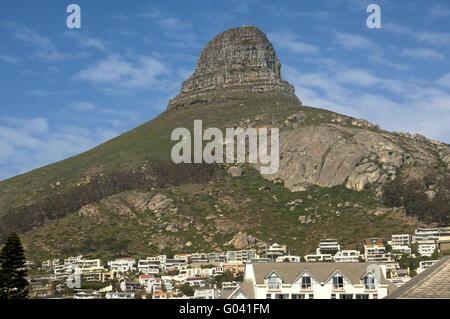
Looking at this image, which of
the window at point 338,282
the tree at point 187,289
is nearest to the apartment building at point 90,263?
the tree at point 187,289

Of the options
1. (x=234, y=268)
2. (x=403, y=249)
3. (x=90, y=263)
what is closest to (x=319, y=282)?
(x=234, y=268)

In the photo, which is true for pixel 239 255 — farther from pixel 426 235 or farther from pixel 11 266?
pixel 11 266

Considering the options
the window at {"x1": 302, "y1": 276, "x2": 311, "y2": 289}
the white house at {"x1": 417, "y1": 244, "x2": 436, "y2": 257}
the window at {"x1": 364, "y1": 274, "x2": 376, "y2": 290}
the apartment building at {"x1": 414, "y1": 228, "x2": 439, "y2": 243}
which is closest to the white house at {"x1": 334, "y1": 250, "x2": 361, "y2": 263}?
the white house at {"x1": 417, "y1": 244, "x2": 436, "y2": 257}

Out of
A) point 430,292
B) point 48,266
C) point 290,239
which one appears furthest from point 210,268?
point 430,292

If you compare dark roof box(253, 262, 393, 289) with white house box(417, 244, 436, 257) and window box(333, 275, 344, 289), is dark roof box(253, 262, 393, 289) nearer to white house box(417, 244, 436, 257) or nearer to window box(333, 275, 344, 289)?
window box(333, 275, 344, 289)

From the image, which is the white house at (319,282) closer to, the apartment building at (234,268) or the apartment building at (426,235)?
the apartment building at (234,268)
